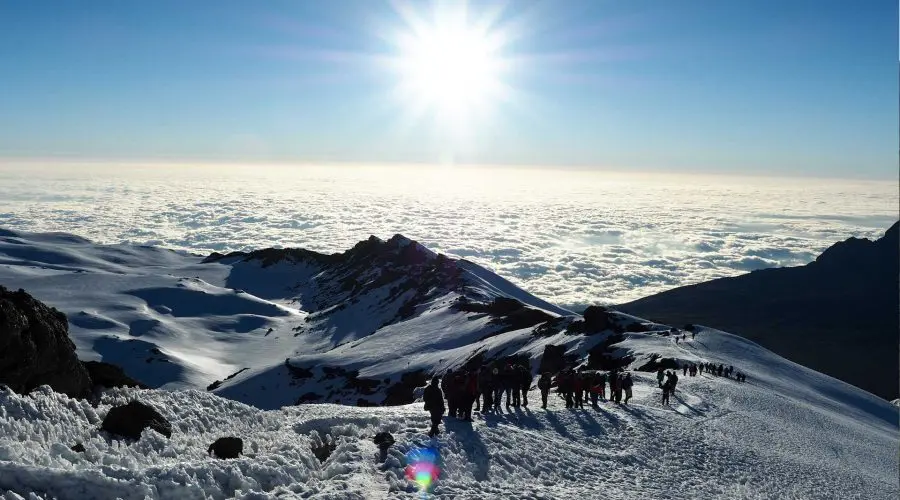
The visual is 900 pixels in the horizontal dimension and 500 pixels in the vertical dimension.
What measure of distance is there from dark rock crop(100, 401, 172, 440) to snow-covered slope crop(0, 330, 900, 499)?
0.35 m

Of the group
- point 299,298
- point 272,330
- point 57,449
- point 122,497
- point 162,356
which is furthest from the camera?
point 299,298

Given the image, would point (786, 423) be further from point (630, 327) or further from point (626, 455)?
point (630, 327)

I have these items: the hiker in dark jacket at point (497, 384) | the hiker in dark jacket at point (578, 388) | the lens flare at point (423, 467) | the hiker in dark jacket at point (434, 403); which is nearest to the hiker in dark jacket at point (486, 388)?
the hiker in dark jacket at point (497, 384)

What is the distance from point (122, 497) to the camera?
36.7 ft

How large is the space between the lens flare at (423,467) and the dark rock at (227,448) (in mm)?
4396

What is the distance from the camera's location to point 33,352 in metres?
16.2

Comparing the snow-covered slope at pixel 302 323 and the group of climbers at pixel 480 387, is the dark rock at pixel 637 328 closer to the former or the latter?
the snow-covered slope at pixel 302 323

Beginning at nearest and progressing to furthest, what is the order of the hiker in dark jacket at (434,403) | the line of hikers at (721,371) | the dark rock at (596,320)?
the hiker in dark jacket at (434,403) → the line of hikers at (721,371) → the dark rock at (596,320)

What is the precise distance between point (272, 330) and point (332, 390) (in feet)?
234

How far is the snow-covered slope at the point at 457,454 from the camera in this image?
12.4 meters

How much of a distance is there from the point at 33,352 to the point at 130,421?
3352 millimetres

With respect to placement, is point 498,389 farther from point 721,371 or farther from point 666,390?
point 721,371

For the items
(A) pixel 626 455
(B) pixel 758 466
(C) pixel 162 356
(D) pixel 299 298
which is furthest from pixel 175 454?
(D) pixel 299 298

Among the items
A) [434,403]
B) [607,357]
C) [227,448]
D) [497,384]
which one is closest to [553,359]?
[607,357]
